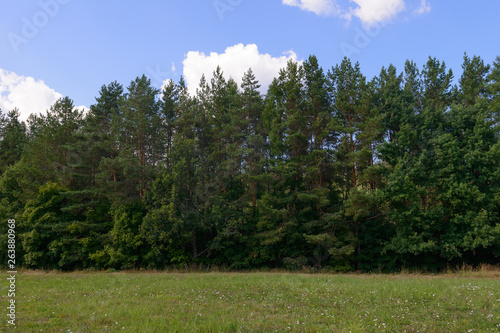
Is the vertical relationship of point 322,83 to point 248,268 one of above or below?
above

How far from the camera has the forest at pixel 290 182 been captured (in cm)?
2392

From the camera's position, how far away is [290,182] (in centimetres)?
2747

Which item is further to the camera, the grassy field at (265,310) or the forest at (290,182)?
the forest at (290,182)

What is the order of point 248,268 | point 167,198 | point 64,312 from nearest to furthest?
point 64,312 → point 167,198 → point 248,268

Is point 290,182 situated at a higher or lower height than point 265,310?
A: higher

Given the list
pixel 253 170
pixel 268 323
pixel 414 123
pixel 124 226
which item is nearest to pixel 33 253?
pixel 124 226

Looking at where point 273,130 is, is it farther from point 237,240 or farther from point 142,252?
point 142,252

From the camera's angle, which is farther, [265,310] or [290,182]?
[290,182]

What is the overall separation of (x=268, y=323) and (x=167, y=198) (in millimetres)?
20519

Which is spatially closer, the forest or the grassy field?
the grassy field

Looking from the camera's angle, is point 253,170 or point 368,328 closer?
point 368,328

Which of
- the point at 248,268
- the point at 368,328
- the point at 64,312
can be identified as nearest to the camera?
the point at 368,328

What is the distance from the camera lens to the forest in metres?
23.9

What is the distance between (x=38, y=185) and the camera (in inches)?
1227
